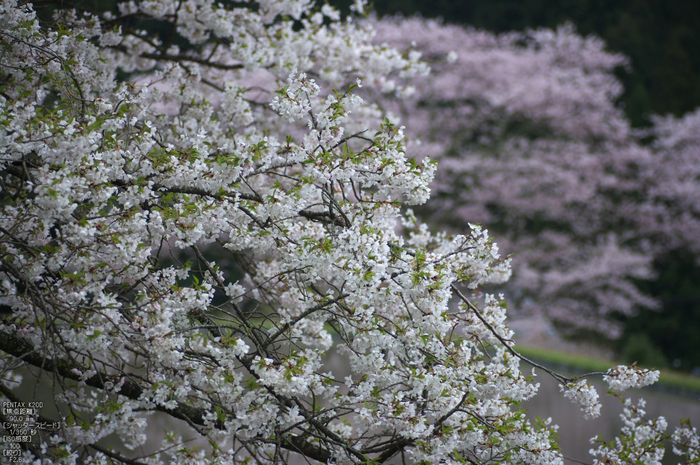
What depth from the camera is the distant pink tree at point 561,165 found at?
33.2ft

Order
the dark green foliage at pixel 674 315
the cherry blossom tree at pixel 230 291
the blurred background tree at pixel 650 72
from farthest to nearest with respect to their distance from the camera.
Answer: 1. the blurred background tree at pixel 650 72
2. the dark green foliage at pixel 674 315
3. the cherry blossom tree at pixel 230 291

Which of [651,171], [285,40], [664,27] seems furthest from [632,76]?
[285,40]

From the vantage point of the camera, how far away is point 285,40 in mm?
3615

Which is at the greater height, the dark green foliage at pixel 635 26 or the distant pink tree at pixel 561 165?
the dark green foliage at pixel 635 26

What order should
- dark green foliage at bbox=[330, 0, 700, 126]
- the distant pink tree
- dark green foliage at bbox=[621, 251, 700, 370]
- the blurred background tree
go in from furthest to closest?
dark green foliage at bbox=[330, 0, 700, 126]
the blurred background tree
dark green foliage at bbox=[621, 251, 700, 370]
the distant pink tree

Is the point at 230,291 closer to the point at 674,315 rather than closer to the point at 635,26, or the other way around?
the point at 674,315

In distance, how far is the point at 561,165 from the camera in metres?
10.6

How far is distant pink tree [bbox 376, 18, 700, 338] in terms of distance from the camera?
1012cm

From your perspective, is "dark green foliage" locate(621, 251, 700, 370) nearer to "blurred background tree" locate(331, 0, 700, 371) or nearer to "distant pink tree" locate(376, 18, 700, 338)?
"blurred background tree" locate(331, 0, 700, 371)

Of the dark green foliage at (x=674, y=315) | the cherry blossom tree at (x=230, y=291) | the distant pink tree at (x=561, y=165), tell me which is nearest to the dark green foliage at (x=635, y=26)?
the distant pink tree at (x=561, y=165)

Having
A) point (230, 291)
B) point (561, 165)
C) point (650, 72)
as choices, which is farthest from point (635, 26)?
point (230, 291)

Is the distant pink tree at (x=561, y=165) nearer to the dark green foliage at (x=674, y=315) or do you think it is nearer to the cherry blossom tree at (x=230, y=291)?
the dark green foliage at (x=674, y=315)

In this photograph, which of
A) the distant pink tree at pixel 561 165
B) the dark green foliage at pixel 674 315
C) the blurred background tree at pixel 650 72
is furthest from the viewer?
the blurred background tree at pixel 650 72

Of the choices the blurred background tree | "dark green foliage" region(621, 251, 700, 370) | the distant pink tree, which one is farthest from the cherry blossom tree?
"dark green foliage" region(621, 251, 700, 370)
